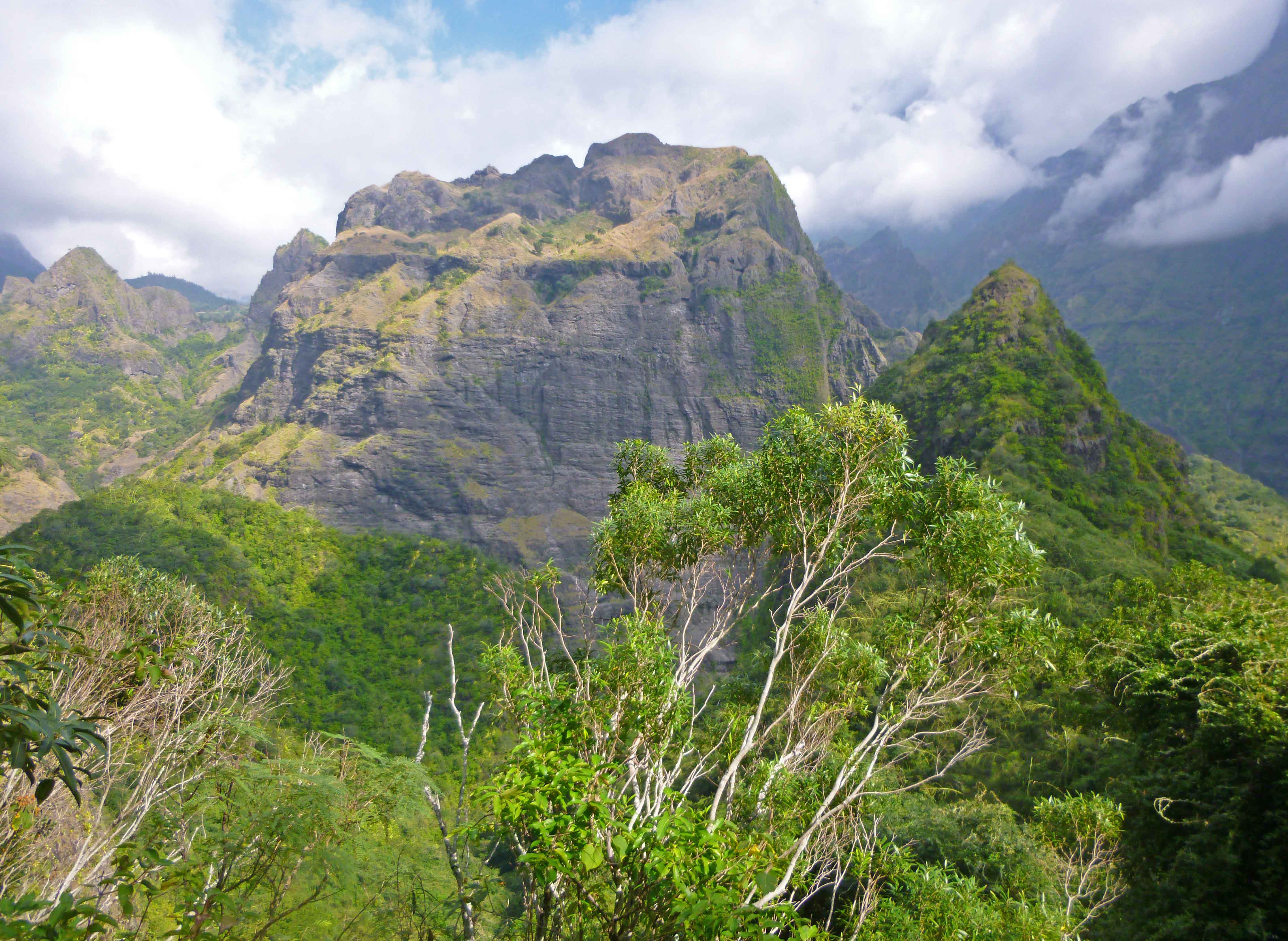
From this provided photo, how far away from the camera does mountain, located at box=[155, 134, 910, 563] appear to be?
339 ft

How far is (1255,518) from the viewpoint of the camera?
76.8 metres

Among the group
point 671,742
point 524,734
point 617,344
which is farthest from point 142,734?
point 617,344

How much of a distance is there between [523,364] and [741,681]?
11512 cm

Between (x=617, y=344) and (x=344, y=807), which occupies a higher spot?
(x=617, y=344)

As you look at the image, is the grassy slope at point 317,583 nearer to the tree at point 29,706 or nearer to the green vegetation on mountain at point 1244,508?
the tree at point 29,706

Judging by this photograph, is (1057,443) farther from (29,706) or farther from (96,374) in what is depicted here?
(96,374)

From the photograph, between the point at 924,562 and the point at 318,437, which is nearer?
the point at 924,562

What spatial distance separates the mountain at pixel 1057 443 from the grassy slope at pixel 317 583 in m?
38.6

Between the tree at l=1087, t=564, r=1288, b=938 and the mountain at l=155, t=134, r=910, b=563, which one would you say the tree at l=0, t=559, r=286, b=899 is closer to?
the tree at l=1087, t=564, r=1288, b=938

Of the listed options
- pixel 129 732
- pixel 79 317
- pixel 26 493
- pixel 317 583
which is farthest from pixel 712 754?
pixel 79 317

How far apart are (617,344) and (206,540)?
81738mm

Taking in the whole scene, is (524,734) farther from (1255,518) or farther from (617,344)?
(617,344)

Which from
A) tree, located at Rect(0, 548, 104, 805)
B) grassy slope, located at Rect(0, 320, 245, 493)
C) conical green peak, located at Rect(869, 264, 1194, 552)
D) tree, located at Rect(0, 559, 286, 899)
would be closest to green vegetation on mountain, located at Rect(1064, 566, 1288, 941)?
tree, located at Rect(0, 548, 104, 805)

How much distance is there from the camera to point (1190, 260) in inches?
5822
